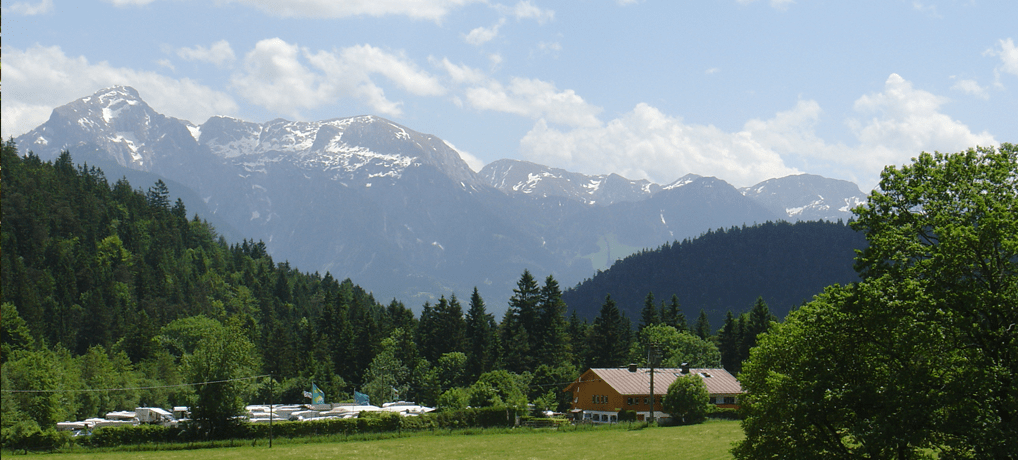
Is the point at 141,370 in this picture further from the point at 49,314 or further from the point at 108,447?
the point at 108,447

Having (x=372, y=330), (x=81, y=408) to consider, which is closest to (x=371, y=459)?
(x=81, y=408)

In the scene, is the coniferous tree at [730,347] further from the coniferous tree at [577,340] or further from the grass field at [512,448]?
the grass field at [512,448]

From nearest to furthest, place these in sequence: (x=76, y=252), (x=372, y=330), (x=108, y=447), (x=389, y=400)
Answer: (x=108, y=447)
(x=389, y=400)
(x=372, y=330)
(x=76, y=252)

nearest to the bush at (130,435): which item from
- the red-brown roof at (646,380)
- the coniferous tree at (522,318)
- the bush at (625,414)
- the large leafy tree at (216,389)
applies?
the large leafy tree at (216,389)

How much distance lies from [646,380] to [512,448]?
42.7 metres

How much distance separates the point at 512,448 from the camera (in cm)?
6278

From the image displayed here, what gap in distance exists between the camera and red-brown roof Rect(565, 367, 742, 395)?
97000mm

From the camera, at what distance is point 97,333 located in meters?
140

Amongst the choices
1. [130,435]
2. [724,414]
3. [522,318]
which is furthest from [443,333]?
[130,435]

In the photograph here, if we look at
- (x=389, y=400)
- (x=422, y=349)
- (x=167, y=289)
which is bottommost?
(x=389, y=400)

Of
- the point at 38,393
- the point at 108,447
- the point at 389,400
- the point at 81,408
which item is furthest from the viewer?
the point at 389,400

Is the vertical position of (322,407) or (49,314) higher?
(49,314)

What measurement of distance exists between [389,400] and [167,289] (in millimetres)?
84479

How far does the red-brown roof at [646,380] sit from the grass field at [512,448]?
20128 mm
